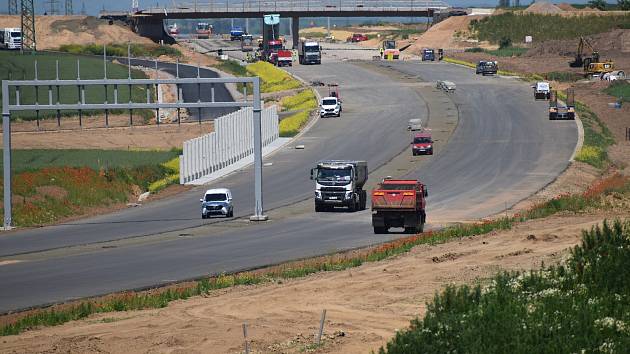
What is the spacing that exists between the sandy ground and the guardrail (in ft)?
131

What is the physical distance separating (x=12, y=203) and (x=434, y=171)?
3020 centimetres

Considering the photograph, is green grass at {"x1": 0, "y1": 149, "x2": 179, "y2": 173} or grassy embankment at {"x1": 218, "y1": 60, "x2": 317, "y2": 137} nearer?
green grass at {"x1": 0, "y1": 149, "x2": 179, "y2": 173}

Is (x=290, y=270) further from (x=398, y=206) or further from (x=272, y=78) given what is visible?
(x=272, y=78)

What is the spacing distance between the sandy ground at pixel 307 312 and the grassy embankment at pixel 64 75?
2902 inches

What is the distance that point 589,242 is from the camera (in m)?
34.5

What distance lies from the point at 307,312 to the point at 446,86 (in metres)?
104

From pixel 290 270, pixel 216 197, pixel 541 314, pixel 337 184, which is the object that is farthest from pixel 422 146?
pixel 541 314

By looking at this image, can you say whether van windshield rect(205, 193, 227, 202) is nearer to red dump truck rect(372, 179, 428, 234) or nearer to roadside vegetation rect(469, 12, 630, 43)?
red dump truck rect(372, 179, 428, 234)

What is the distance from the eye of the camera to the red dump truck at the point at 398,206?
53.2 metres

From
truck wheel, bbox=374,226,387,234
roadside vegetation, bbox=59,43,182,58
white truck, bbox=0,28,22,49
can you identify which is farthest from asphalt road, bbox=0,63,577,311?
white truck, bbox=0,28,22,49

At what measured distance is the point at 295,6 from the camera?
187 m

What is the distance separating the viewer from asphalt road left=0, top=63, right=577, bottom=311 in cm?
4409

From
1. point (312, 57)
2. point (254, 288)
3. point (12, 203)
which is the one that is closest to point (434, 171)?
point (12, 203)

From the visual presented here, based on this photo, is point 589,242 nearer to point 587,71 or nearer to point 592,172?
point 592,172
